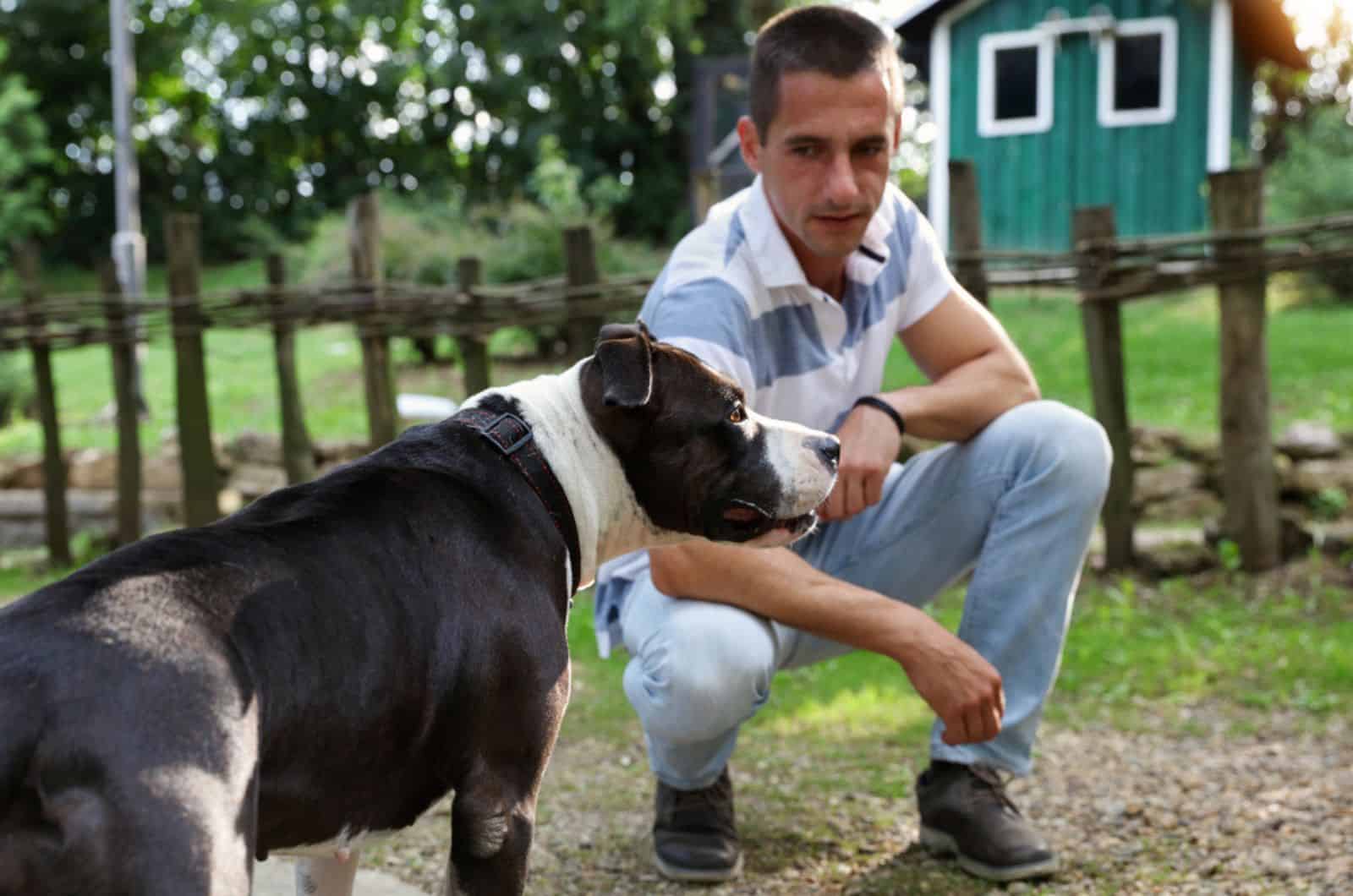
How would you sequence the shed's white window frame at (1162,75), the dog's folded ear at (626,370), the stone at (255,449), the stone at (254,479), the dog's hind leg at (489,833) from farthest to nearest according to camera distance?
the shed's white window frame at (1162,75)
the stone at (255,449)
the stone at (254,479)
the dog's folded ear at (626,370)
the dog's hind leg at (489,833)

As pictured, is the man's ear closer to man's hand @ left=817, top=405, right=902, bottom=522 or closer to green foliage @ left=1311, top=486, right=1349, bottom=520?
man's hand @ left=817, top=405, right=902, bottom=522

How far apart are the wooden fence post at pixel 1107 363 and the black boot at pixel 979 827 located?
3069 mm

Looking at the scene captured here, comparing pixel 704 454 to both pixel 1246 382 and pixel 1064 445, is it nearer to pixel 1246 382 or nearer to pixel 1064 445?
pixel 1064 445

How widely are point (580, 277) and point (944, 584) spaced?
10.8 feet

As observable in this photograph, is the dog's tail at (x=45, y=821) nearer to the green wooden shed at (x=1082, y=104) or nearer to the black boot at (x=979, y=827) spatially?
the black boot at (x=979, y=827)

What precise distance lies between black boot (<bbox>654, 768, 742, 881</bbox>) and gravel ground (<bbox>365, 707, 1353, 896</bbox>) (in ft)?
0.16

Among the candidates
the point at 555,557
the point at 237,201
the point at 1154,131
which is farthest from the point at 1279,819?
the point at 237,201

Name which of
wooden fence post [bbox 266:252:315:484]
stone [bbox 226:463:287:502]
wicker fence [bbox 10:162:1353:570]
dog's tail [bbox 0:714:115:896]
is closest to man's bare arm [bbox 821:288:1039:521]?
dog's tail [bbox 0:714:115:896]

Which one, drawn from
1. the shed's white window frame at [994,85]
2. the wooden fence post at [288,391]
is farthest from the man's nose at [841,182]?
the shed's white window frame at [994,85]

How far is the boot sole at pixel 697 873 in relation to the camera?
12.1 feet

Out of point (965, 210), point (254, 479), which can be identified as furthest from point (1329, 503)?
point (254, 479)

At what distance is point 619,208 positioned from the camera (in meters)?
21.8

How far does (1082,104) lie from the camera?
1773 cm

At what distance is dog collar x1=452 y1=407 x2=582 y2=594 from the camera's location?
2.83 metres
